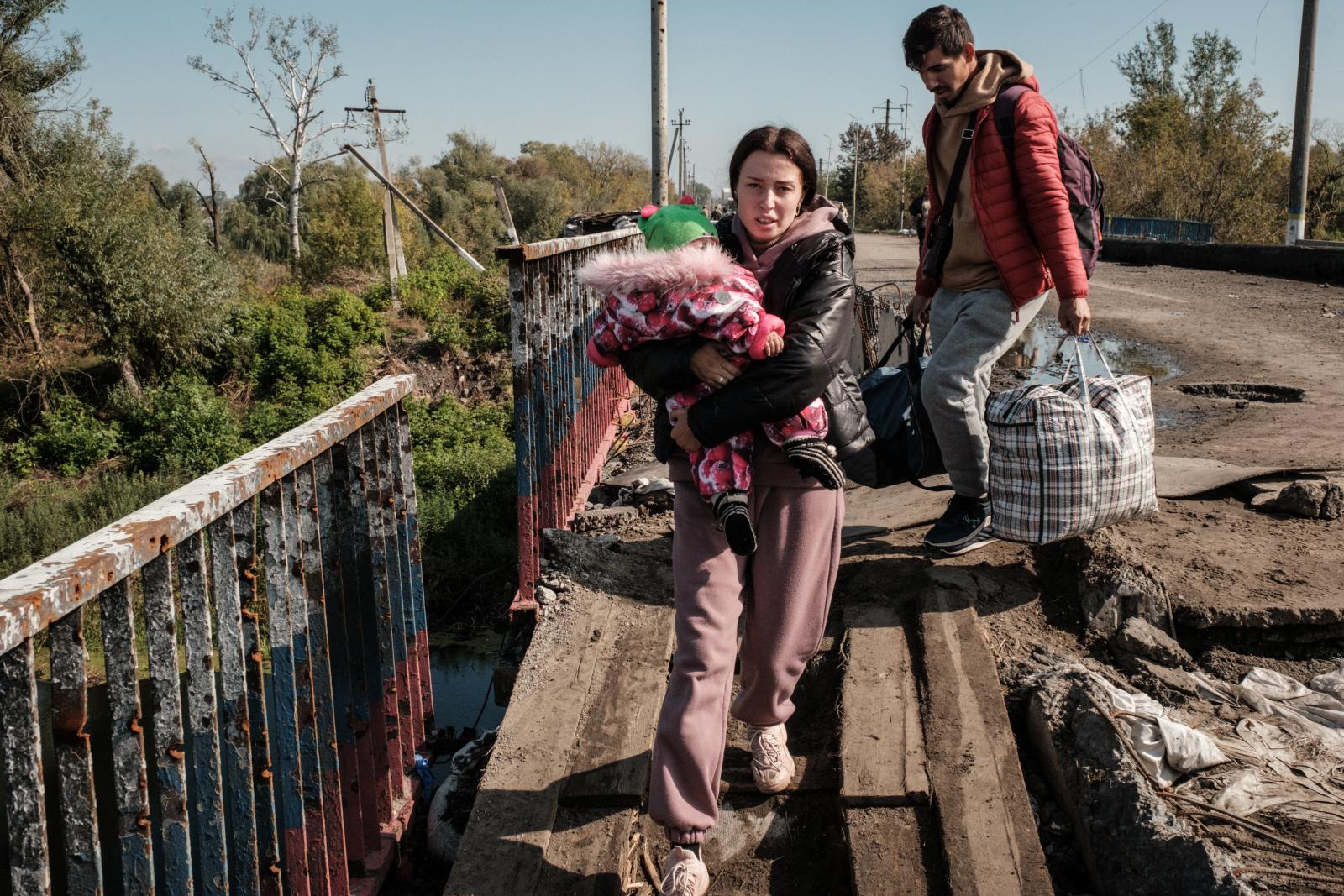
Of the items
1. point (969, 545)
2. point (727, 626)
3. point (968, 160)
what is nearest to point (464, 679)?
point (969, 545)

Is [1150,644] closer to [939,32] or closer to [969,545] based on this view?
[969,545]

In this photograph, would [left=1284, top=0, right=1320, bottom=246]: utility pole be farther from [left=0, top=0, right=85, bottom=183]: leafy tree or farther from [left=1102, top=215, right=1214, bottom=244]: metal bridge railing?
[left=0, top=0, right=85, bottom=183]: leafy tree

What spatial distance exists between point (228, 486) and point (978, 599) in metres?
2.65

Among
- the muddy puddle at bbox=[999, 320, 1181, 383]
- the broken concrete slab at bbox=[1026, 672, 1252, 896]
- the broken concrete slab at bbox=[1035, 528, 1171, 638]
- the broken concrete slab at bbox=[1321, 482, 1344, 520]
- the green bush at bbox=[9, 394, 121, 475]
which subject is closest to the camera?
the broken concrete slab at bbox=[1026, 672, 1252, 896]

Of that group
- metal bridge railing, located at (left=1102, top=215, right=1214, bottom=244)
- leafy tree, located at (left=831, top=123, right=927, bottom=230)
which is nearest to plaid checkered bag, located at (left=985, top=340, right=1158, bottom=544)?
metal bridge railing, located at (left=1102, top=215, right=1214, bottom=244)

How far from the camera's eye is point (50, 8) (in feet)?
76.0

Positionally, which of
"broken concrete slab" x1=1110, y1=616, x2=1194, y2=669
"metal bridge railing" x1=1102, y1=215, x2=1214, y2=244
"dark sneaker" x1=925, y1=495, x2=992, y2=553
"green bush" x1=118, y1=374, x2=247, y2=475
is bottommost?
"green bush" x1=118, y1=374, x2=247, y2=475

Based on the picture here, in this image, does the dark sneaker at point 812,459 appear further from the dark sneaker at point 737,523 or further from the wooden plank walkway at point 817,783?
the wooden plank walkway at point 817,783

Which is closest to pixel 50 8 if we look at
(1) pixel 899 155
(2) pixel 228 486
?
(2) pixel 228 486

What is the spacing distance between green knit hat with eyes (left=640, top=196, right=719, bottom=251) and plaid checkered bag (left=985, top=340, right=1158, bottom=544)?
5.17 ft

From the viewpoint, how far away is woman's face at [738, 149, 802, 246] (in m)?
2.43

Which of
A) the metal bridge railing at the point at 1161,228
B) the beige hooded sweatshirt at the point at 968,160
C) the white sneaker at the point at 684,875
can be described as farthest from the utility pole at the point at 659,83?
the metal bridge railing at the point at 1161,228

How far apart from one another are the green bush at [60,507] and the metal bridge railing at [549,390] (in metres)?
10.0

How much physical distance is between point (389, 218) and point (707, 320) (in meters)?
22.4
